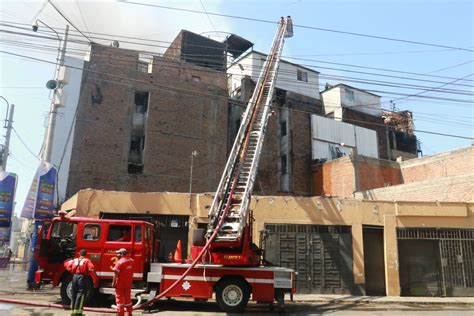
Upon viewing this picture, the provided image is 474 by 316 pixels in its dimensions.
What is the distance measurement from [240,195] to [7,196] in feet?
44.8

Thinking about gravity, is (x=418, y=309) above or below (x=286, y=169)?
below

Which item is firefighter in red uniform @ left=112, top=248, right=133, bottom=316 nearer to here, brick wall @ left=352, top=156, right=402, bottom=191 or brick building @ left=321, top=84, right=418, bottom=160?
brick wall @ left=352, top=156, right=402, bottom=191

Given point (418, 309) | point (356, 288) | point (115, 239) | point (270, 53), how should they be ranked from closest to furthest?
1. point (115, 239)
2. point (418, 309)
3. point (356, 288)
4. point (270, 53)

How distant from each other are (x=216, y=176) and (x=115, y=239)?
2200 centimetres

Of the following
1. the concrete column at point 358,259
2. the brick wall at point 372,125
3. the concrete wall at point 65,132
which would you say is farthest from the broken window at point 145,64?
the concrete column at point 358,259

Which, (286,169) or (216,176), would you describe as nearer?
(216,176)

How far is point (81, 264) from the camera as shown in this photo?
31.1ft

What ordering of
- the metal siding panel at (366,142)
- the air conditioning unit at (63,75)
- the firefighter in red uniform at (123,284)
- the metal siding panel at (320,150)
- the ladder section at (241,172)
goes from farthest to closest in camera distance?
the metal siding panel at (366,142), the metal siding panel at (320,150), the air conditioning unit at (63,75), the ladder section at (241,172), the firefighter in red uniform at (123,284)

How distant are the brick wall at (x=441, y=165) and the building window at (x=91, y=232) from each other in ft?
73.2

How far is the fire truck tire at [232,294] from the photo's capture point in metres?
11.2

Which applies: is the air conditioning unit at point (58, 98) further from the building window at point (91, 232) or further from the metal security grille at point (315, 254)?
the metal security grille at point (315, 254)

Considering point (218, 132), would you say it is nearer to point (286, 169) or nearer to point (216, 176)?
point (216, 176)

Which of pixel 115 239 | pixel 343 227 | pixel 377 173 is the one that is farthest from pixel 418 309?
pixel 377 173

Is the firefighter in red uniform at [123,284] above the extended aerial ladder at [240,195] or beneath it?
beneath
